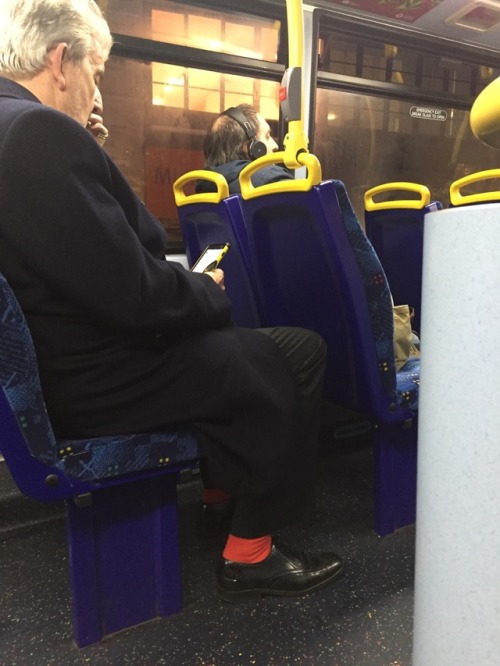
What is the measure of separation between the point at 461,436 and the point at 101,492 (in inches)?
33.5

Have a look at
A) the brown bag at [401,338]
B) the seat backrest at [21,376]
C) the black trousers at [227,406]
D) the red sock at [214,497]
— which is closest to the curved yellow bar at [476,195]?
the brown bag at [401,338]

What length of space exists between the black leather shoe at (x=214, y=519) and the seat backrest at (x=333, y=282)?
49cm

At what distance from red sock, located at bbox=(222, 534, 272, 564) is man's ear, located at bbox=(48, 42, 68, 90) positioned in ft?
3.72

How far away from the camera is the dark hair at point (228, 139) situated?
2.31 meters

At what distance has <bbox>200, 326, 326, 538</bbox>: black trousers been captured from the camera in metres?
1.27

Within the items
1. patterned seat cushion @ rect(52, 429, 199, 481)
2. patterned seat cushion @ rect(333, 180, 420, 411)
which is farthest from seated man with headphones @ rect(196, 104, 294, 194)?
patterned seat cushion @ rect(52, 429, 199, 481)

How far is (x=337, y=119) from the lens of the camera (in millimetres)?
3195

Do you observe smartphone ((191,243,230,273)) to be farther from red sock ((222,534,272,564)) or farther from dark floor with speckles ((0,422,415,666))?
dark floor with speckles ((0,422,415,666))

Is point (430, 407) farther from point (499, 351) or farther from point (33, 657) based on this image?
point (33, 657)

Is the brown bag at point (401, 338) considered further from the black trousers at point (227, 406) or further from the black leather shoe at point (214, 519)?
the black leather shoe at point (214, 519)

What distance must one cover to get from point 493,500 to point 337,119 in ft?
9.86

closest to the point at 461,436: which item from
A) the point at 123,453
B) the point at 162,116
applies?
the point at 123,453

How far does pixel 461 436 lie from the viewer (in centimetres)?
60

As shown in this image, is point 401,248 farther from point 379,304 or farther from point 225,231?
point 379,304
